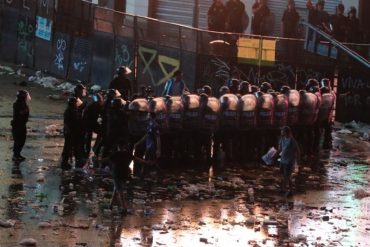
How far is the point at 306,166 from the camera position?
22.9 metres

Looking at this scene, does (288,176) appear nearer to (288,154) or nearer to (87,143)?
(288,154)

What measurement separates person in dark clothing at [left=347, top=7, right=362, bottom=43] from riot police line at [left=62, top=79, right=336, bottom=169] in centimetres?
667

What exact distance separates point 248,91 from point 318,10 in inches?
395

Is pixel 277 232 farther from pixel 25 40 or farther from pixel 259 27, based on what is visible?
pixel 25 40

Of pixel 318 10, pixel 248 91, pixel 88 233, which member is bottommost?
pixel 88 233

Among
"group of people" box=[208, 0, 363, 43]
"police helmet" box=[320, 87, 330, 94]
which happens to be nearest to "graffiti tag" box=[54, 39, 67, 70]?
"group of people" box=[208, 0, 363, 43]

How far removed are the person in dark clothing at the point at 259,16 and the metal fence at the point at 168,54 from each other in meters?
3.39

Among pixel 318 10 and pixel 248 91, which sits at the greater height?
pixel 318 10

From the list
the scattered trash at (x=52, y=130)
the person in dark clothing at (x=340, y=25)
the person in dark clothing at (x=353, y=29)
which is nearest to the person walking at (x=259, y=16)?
the person in dark clothing at (x=340, y=25)

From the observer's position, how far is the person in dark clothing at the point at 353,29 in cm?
3144

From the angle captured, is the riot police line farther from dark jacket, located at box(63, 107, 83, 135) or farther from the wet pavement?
the wet pavement

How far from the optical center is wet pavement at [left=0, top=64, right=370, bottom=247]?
1556 cm

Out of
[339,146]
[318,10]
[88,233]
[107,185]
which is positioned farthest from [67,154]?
[318,10]

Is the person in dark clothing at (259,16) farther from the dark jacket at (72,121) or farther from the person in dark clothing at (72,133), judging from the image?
the dark jacket at (72,121)
